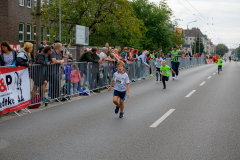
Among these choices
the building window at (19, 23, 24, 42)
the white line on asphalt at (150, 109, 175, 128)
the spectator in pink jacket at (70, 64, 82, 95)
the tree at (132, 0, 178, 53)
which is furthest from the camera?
the tree at (132, 0, 178, 53)

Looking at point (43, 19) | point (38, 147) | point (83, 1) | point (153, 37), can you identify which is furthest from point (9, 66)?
point (153, 37)

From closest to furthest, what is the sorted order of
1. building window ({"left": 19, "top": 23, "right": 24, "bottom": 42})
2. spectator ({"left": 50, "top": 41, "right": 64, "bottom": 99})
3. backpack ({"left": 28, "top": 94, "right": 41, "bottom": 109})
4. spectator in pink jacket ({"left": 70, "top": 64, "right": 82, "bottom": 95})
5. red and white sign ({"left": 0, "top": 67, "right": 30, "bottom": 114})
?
red and white sign ({"left": 0, "top": 67, "right": 30, "bottom": 114}) → backpack ({"left": 28, "top": 94, "right": 41, "bottom": 109}) → spectator ({"left": 50, "top": 41, "right": 64, "bottom": 99}) → spectator in pink jacket ({"left": 70, "top": 64, "right": 82, "bottom": 95}) → building window ({"left": 19, "top": 23, "right": 24, "bottom": 42})

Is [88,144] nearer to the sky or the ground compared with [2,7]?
nearer to the ground

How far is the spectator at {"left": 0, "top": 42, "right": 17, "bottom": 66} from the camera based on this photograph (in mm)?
9594

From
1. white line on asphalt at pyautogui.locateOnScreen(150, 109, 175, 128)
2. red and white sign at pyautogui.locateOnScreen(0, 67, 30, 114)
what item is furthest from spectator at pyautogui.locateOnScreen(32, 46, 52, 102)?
white line on asphalt at pyautogui.locateOnScreen(150, 109, 175, 128)

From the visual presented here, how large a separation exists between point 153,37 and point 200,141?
5160cm

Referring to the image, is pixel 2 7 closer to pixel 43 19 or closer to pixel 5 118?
pixel 43 19

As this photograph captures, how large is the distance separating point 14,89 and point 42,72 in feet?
4.92

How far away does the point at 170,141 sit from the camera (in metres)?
6.19

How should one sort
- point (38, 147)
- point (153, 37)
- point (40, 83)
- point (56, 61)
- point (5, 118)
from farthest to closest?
point (153, 37)
point (56, 61)
point (40, 83)
point (5, 118)
point (38, 147)

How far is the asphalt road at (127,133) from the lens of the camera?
543 centimetres

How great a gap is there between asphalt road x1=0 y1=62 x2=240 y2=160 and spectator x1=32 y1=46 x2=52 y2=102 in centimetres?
76

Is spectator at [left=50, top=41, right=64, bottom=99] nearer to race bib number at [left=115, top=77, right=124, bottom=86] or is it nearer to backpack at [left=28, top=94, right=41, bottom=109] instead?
backpack at [left=28, top=94, right=41, bottom=109]

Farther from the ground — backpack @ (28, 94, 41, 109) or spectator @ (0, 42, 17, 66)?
spectator @ (0, 42, 17, 66)
